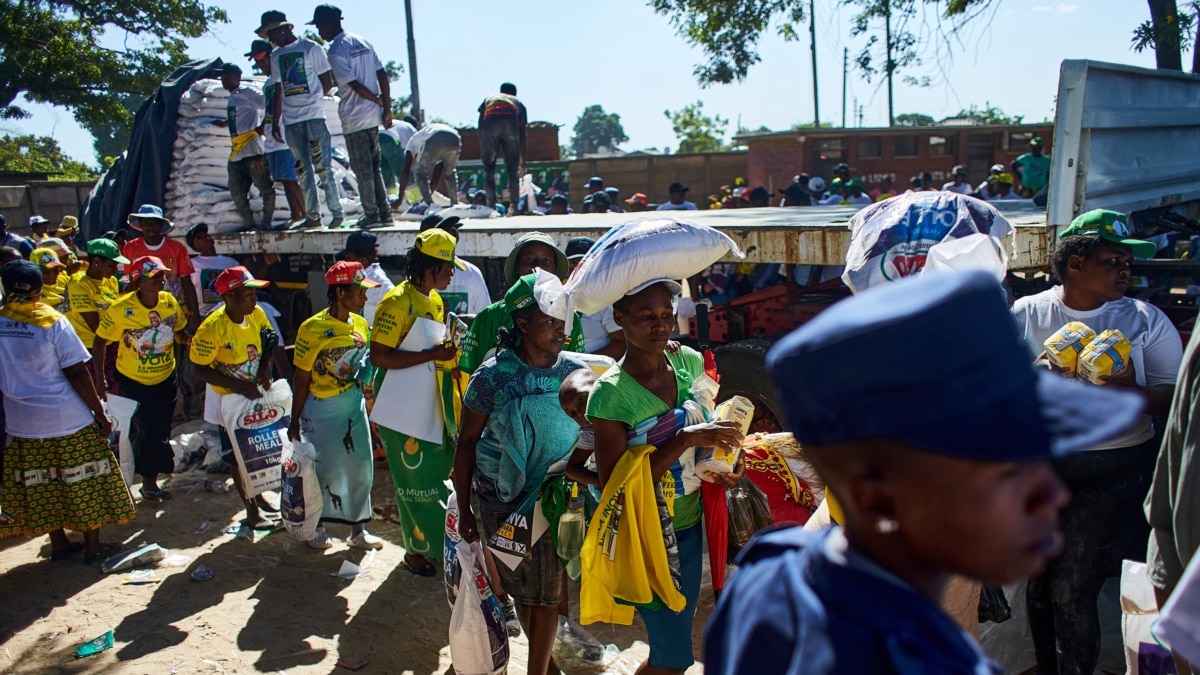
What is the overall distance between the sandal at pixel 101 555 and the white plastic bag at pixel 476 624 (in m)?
3.04

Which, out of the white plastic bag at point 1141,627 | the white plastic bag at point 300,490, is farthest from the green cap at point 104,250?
the white plastic bag at point 1141,627

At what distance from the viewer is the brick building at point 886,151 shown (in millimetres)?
23172

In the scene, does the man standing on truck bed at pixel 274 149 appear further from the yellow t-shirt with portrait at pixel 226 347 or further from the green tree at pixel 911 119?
the green tree at pixel 911 119

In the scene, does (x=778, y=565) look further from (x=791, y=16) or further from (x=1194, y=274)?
(x=791, y=16)

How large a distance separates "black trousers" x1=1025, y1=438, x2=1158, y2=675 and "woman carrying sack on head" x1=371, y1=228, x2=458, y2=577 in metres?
2.85

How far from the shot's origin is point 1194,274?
394 centimetres

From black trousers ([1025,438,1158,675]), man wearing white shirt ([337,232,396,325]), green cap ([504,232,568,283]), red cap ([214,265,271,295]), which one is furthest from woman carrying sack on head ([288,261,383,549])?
black trousers ([1025,438,1158,675])

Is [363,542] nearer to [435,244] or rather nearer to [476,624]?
[435,244]

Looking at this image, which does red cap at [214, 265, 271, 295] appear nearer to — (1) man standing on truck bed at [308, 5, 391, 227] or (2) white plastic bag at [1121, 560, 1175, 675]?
(1) man standing on truck bed at [308, 5, 391, 227]

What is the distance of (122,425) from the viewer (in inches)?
231

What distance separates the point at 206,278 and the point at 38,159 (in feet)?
73.2

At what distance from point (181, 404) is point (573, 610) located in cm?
613

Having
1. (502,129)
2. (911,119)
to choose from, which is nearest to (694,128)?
(911,119)

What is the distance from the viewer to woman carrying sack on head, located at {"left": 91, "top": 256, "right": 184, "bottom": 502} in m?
5.91
